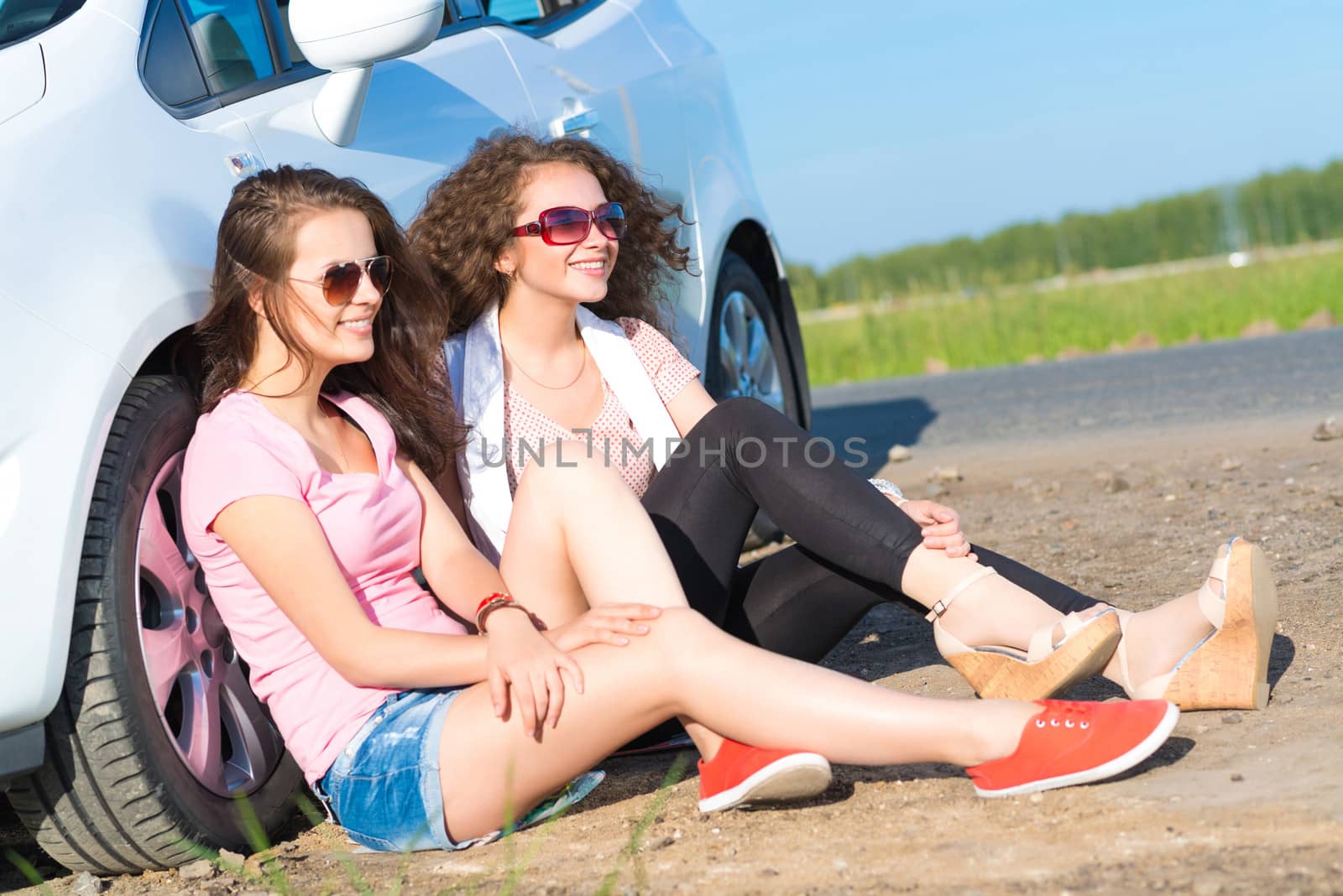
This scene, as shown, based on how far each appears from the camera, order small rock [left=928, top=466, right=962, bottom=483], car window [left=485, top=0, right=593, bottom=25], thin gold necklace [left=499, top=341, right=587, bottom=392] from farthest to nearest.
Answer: small rock [left=928, top=466, right=962, bottom=483] < car window [left=485, top=0, right=593, bottom=25] < thin gold necklace [left=499, top=341, right=587, bottom=392]

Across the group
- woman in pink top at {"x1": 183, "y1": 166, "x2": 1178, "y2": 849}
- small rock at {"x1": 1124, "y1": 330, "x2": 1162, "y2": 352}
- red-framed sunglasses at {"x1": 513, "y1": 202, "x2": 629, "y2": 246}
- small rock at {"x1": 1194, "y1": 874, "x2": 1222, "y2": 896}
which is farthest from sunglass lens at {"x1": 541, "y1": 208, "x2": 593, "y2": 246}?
small rock at {"x1": 1124, "y1": 330, "x2": 1162, "y2": 352}

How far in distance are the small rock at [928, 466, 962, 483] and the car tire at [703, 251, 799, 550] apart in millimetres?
1140

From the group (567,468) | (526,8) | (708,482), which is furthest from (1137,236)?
(567,468)

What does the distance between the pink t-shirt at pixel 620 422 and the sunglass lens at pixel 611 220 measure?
0.26m

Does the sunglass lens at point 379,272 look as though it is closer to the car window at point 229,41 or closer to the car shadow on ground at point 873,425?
the car window at point 229,41

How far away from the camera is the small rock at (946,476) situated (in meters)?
6.10

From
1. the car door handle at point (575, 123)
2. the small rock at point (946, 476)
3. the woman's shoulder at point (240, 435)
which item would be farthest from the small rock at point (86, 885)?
the small rock at point (946, 476)

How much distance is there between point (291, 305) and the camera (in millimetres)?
2584

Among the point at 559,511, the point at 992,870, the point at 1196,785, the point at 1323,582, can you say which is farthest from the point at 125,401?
the point at 1323,582

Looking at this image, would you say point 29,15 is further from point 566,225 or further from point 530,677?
point 530,677

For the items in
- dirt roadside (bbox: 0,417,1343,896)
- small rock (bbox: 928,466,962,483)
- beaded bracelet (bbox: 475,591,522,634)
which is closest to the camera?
dirt roadside (bbox: 0,417,1343,896)

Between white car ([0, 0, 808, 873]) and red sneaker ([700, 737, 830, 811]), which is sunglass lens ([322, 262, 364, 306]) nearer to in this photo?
white car ([0, 0, 808, 873])

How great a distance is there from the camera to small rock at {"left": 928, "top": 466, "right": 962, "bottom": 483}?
6.10 meters

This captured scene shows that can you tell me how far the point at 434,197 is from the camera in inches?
127
